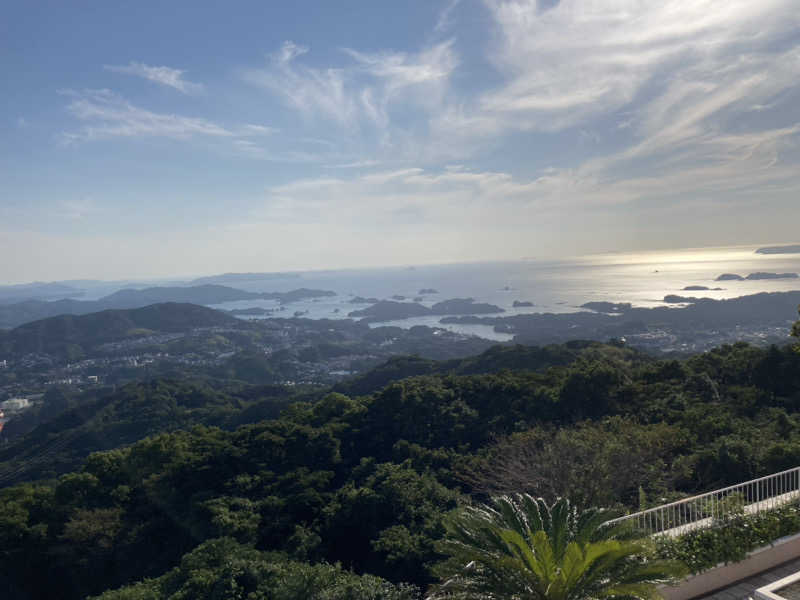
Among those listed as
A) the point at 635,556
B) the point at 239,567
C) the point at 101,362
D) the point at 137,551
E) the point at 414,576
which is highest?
the point at 635,556

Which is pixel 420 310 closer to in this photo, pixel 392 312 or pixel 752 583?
pixel 392 312

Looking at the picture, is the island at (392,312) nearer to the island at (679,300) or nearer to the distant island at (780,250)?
the island at (679,300)

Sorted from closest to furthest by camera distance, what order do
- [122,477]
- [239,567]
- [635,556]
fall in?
1. [635,556]
2. [239,567]
3. [122,477]

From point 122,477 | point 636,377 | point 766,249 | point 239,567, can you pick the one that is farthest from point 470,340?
point 766,249

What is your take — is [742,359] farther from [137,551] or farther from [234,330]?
[234,330]

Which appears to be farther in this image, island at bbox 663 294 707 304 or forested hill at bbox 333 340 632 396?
island at bbox 663 294 707 304

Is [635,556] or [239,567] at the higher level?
[635,556]

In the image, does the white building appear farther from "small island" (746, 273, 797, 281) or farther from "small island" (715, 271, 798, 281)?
"small island" (746, 273, 797, 281)

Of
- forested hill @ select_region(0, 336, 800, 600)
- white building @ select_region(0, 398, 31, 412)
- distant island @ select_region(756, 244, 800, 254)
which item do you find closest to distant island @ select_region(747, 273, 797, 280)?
distant island @ select_region(756, 244, 800, 254)
